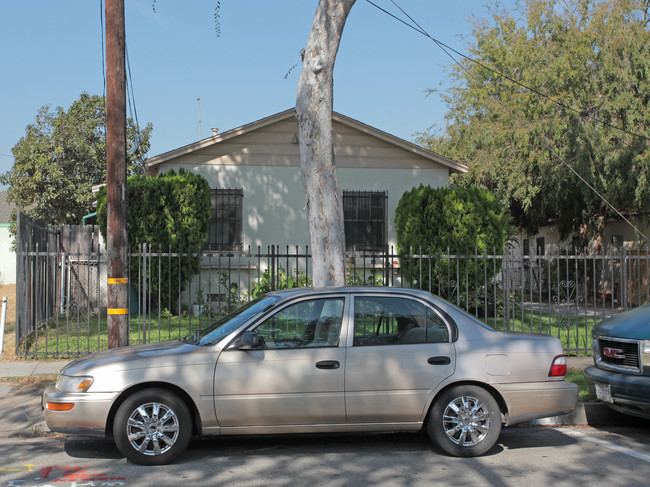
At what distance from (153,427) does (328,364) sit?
5.12ft

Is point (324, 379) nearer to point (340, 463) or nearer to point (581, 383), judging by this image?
point (340, 463)

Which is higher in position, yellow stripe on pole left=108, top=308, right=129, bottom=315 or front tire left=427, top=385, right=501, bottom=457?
yellow stripe on pole left=108, top=308, right=129, bottom=315

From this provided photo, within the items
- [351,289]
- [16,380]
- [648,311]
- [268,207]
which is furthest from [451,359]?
[268,207]

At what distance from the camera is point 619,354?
279 inches

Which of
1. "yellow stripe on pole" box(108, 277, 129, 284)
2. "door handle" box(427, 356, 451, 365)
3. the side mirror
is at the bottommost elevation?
"door handle" box(427, 356, 451, 365)

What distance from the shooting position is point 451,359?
6172mm

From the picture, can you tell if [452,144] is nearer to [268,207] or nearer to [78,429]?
[268,207]

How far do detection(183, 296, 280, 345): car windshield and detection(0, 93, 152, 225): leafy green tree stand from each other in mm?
24373

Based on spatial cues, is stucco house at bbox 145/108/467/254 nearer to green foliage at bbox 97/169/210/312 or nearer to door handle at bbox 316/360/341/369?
green foliage at bbox 97/169/210/312

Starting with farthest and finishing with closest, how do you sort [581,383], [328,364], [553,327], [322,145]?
1. [553,327]
2. [322,145]
3. [581,383]
4. [328,364]

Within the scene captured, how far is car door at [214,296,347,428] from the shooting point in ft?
19.4

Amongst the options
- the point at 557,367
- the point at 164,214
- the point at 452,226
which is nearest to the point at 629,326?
the point at 557,367

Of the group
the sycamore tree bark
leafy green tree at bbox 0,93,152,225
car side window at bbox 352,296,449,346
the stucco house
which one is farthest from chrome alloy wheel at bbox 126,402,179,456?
leafy green tree at bbox 0,93,152,225

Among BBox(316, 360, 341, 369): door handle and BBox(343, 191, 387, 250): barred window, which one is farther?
BBox(343, 191, 387, 250): barred window
